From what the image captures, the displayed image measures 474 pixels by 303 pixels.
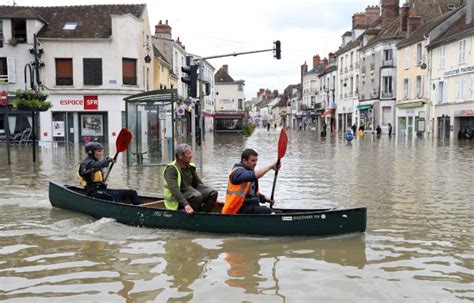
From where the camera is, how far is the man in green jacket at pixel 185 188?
8.27 metres

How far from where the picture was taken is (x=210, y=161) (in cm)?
2112

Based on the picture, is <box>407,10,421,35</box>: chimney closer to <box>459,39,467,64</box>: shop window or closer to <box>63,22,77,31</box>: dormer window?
<box>459,39,467,64</box>: shop window

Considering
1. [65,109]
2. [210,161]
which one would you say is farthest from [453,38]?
[65,109]

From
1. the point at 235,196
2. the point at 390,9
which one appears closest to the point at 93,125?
the point at 235,196

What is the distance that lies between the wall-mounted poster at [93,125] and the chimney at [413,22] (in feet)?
98.6

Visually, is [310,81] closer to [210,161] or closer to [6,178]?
[210,161]

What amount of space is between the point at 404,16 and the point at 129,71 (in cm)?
2791

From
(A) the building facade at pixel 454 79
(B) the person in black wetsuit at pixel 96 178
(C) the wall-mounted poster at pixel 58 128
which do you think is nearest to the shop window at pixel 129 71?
(C) the wall-mounted poster at pixel 58 128

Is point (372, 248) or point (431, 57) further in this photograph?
point (431, 57)

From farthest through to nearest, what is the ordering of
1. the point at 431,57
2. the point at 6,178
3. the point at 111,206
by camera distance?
the point at 431,57 < the point at 6,178 < the point at 111,206

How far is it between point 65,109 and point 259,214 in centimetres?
2952

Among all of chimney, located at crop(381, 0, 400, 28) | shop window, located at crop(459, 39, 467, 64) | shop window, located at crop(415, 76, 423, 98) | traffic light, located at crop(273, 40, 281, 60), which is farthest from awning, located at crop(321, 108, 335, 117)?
traffic light, located at crop(273, 40, 281, 60)

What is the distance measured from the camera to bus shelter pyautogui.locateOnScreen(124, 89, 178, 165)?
17953 millimetres

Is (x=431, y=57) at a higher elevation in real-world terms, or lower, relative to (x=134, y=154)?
higher
